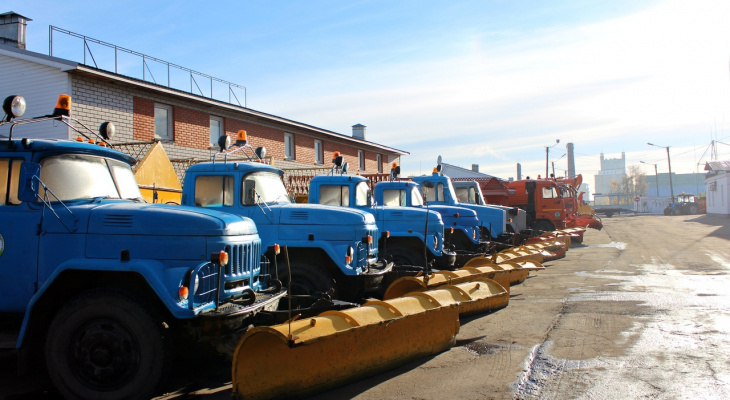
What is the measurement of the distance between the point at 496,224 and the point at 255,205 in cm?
1006

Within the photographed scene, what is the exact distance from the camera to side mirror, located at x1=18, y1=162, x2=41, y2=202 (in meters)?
5.14

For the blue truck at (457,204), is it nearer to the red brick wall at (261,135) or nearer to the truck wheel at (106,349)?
the red brick wall at (261,135)

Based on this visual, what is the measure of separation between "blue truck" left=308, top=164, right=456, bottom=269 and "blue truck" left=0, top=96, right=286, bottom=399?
4.63m

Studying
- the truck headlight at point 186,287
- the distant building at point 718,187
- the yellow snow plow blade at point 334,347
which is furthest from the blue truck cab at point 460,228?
the distant building at point 718,187

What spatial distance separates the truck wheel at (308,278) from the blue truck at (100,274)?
1.95m

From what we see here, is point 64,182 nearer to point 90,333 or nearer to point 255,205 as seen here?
point 90,333

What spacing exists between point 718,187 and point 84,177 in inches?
2354

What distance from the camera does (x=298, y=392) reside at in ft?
16.3

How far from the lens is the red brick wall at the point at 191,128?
16938mm

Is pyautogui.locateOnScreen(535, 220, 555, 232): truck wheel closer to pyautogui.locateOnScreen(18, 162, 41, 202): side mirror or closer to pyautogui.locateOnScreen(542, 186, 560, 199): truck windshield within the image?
A: pyautogui.locateOnScreen(542, 186, 560, 199): truck windshield

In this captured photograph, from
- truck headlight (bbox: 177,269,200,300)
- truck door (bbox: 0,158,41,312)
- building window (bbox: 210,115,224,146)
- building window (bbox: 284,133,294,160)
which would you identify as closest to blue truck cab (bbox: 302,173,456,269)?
truck headlight (bbox: 177,269,200,300)

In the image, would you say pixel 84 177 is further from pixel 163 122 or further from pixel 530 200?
pixel 530 200

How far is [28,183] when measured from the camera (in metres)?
5.14

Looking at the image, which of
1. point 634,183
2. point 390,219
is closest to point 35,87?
point 390,219
